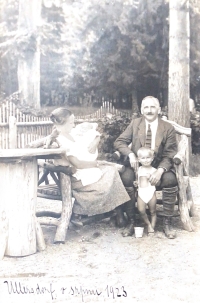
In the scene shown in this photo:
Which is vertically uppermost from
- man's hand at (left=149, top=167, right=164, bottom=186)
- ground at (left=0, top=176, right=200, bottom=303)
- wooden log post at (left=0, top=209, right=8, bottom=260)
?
man's hand at (left=149, top=167, right=164, bottom=186)

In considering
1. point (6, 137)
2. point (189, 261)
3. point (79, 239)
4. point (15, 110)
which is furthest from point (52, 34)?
point (189, 261)

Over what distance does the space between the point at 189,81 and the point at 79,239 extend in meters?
1.29

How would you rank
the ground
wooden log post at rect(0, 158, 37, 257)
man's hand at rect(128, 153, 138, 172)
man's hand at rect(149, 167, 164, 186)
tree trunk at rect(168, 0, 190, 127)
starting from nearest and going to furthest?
the ground
wooden log post at rect(0, 158, 37, 257)
tree trunk at rect(168, 0, 190, 127)
man's hand at rect(149, 167, 164, 186)
man's hand at rect(128, 153, 138, 172)

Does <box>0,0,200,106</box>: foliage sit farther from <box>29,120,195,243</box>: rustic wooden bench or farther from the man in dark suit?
<box>29,120,195,243</box>: rustic wooden bench

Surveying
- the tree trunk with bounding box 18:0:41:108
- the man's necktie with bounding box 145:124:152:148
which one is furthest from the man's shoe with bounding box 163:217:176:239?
the tree trunk with bounding box 18:0:41:108

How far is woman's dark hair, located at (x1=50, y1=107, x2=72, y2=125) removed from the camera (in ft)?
9.48

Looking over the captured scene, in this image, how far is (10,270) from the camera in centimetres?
248

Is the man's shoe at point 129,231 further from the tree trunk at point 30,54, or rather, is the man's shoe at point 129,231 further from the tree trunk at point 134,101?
the tree trunk at point 30,54

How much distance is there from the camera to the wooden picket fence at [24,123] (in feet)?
9.66

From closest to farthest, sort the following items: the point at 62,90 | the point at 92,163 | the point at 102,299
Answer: the point at 102,299 < the point at 62,90 < the point at 92,163

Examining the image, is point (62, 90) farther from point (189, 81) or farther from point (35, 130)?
point (189, 81)

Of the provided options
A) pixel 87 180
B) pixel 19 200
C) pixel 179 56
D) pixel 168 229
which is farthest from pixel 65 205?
pixel 179 56

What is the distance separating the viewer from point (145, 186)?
122 inches

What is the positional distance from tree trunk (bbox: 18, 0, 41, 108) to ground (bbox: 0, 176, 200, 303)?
3.33 ft
